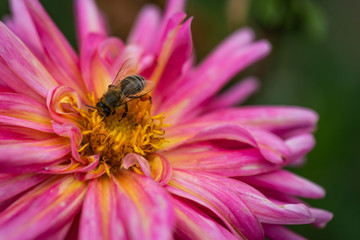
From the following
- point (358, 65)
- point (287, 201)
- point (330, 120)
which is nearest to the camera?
point (287, 201)

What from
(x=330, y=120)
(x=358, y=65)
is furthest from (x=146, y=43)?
(x=358, y=65)

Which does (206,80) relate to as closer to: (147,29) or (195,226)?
(147,29)

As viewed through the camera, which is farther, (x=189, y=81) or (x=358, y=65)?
(x=358, y=65)

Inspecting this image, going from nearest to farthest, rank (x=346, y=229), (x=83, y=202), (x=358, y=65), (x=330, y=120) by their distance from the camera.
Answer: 1. (x=83, y=202)
2. (x=346, y=229)
3. (x=330, y=120)
4. (x=358, y=65)

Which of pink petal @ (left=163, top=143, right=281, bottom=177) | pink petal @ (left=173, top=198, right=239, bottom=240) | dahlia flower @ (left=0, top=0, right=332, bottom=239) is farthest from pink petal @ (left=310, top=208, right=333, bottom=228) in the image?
pink petal @ (left=173, top=198, right=239, bottom=240)

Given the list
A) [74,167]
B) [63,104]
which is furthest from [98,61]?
[74,167]

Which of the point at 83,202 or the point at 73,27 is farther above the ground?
the point at 73,27

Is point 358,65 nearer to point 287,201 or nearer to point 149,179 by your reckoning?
point 287,201
